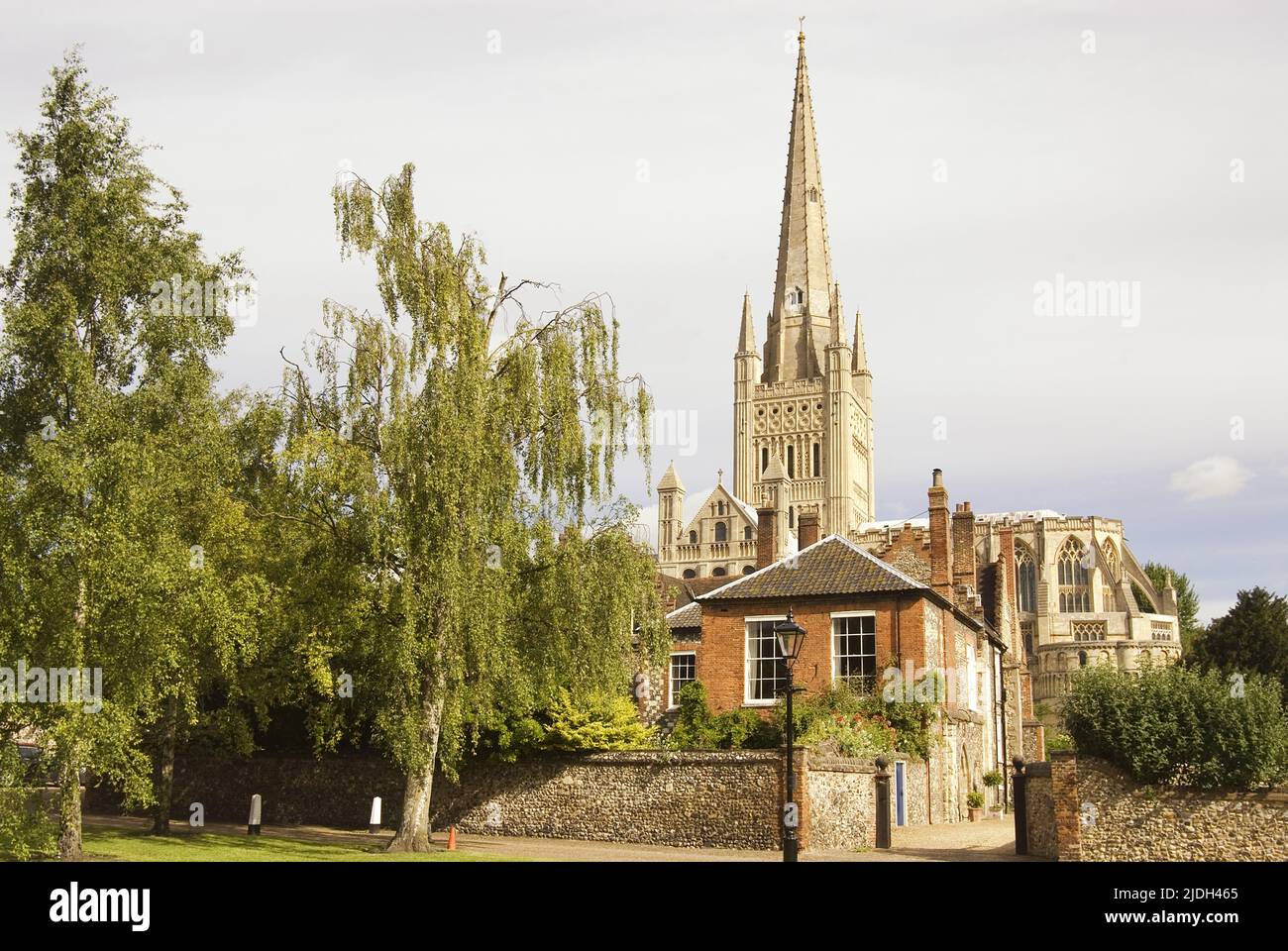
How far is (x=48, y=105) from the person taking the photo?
23047mm

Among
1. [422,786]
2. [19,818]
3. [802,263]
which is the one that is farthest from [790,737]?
[802,263]

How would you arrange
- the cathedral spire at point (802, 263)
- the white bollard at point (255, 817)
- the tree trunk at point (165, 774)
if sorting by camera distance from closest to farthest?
the tree trunk at point (165, 774) → the white bollard at point (255, 817) → the cathedral spire at point (802, 263)

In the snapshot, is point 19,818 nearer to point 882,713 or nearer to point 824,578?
point 882,713

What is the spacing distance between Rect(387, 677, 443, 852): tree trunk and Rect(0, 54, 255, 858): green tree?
4.07m

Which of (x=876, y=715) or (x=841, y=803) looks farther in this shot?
(x=876, y=715)

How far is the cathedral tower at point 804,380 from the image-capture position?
130000 millimetres

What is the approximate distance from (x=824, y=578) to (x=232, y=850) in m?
17.8

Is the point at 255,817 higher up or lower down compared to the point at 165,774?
lower down

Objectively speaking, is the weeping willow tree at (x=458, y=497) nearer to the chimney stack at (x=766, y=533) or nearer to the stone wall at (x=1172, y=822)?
the stone wall at (x=1172, y=822)

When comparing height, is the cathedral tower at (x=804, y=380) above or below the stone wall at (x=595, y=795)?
above

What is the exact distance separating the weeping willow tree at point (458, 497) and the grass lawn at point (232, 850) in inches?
50.6

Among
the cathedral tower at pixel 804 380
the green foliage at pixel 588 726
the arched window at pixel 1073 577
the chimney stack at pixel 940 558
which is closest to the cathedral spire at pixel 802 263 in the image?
the cathedral tower at pixel 804 380

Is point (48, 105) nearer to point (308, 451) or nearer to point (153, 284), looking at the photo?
point (153, 284)

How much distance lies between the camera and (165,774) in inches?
1144
